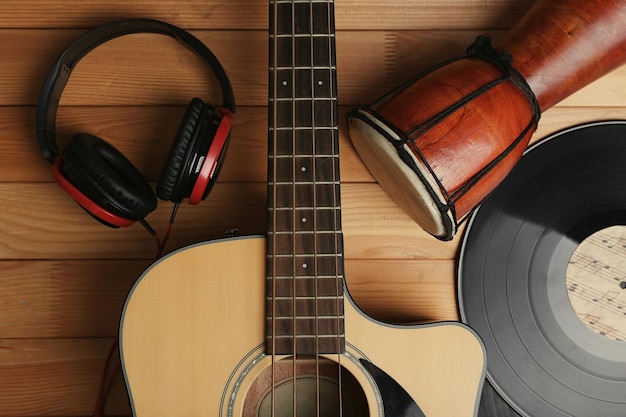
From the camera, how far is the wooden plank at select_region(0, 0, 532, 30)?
1044mm

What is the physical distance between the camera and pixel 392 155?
0.80 metres

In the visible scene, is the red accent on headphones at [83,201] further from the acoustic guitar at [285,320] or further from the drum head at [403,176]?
the drum head at [403,176]

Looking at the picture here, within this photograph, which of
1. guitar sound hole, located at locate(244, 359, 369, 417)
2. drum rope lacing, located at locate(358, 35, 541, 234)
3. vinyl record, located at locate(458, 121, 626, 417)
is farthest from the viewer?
vinyl record, located at locate(458, 121, 626, 417)

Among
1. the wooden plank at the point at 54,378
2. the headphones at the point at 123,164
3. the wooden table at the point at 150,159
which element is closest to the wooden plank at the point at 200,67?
the wooden table at the point at 150,159

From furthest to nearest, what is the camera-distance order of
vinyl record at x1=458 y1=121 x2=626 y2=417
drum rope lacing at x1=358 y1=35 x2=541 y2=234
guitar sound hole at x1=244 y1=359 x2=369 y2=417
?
vinyl record at x1=458 y1=121 x2=626 y2=417 → guitar sound hole at x1=244 y1=359 x2=369 y2=417 → drum rope lacing at x1=358 y1=35 x2=541 y2=234

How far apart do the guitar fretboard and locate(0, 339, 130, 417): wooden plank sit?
15.6 inches

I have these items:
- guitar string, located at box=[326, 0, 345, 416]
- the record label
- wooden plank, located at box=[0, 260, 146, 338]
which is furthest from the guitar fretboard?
the record label

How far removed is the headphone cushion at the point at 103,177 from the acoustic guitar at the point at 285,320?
0.10m

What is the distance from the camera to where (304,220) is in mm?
852

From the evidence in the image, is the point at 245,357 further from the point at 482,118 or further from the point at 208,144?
the point at 482,118

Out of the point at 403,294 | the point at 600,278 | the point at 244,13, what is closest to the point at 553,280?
the point at 600,278

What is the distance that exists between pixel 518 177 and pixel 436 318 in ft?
1.00

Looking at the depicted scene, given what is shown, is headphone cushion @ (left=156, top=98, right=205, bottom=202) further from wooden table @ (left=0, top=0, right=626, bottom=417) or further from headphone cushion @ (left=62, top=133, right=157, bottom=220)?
wooden table @ (left=0, top=0, right=626, bottom=417)

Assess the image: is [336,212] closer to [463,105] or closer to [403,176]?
Result: [403,176]
